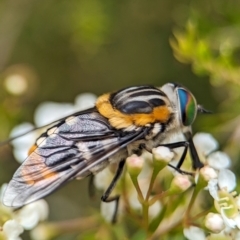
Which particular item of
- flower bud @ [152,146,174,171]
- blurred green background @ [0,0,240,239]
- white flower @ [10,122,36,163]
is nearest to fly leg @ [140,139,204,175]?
flower bud @ [152,146,174,171]

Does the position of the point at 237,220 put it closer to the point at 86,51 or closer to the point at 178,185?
the point at 178,185

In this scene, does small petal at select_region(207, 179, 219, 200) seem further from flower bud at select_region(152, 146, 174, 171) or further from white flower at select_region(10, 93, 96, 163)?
white flower at select_region(10, 93, 96, 163)

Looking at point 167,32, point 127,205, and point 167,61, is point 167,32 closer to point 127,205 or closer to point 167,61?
point 167,61

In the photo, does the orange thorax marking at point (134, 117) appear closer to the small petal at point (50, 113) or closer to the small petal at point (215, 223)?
the small petal at point (215, 223)

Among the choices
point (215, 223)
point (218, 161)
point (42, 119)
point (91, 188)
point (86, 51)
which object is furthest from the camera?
point (86, 51)

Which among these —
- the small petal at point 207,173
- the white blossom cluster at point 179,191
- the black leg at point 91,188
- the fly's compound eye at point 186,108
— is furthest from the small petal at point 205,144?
the black leg at point 91,188

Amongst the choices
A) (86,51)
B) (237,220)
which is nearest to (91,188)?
(237,220)

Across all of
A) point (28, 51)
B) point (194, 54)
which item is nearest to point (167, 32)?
point (28, 51)
